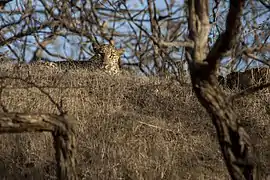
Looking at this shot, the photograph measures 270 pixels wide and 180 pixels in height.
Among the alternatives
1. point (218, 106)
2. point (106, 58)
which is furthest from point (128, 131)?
point (106, 58)

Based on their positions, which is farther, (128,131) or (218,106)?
(128,131)

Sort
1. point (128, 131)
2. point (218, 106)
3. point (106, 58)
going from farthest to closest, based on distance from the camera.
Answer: point (106, 58) < point (128, 131) < point (218, 106)

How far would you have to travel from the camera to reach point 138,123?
556 centimetres

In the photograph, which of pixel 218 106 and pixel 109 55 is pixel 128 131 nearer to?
pixel 218 106

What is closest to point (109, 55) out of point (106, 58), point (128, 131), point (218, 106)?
point (106, 58)

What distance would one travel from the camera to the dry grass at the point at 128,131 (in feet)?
15.6

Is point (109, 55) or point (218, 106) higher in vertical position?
point (109, 55)

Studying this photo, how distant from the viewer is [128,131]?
541cm

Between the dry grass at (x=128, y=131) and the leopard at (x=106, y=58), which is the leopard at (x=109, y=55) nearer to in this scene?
the leopard at (x=106, y=58)

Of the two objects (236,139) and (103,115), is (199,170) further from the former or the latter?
(236,139)

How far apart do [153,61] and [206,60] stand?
826 cm

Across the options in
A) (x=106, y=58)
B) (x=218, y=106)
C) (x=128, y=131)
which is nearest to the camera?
(x=218, y=106)

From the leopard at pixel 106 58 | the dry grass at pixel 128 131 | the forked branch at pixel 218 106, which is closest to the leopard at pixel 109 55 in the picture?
the leopard at pixel 106 58

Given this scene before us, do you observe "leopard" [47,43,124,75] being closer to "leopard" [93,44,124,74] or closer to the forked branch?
"leopard" [93,44,124,74]
